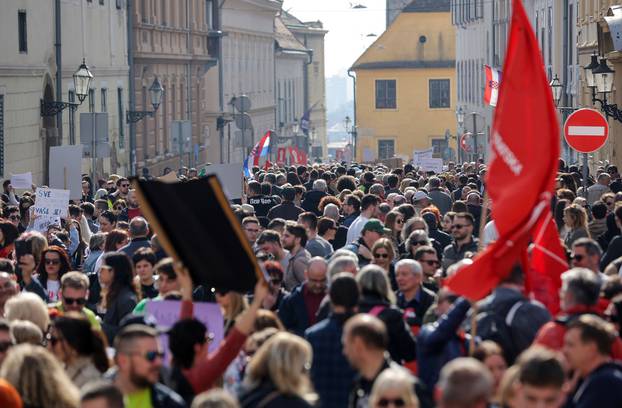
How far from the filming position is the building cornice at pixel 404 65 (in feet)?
329

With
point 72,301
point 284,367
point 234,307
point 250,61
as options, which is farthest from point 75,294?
point 250,61

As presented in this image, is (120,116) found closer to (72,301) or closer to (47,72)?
(47,72)

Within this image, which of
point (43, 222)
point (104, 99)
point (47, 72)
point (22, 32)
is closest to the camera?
point (43, 222)

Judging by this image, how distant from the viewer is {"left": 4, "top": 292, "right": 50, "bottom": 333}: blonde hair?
34.6 ft

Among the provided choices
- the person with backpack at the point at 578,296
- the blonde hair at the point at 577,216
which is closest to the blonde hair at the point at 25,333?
the person with backpack at the point at 578,296

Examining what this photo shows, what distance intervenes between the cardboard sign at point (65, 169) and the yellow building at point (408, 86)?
2938 inches

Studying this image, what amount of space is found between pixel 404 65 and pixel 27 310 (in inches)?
3556

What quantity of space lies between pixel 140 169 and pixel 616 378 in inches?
1609

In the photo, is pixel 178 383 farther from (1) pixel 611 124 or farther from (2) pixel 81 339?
(1) pixel 611 124

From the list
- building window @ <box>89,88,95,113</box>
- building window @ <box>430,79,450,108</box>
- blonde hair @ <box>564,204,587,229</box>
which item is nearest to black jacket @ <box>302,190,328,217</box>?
blonde hair @ <box>564,204,587,229</box>

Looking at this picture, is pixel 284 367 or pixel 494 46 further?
pixel 494 46

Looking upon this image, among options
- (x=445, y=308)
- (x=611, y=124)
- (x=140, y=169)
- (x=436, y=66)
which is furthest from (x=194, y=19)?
(x=445, y=308)

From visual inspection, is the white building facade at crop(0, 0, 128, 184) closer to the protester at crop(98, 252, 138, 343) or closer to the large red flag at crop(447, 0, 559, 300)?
the protester at crop(98, 252, 138, 343)

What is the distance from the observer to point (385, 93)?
100625 millimetres
